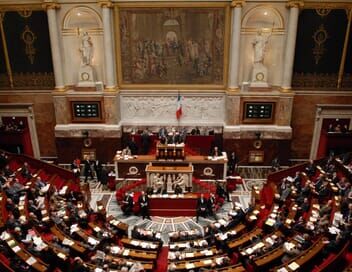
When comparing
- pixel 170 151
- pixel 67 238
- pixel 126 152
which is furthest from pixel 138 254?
pixel 126 152

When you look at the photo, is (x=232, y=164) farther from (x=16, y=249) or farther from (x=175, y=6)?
(x=16, y=249)

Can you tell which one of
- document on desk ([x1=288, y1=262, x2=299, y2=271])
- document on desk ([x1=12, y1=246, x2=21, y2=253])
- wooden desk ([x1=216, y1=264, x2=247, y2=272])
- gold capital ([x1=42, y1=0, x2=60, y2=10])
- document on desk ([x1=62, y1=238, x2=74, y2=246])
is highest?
gold capital ([x1=42, y1=0, x2=60, y2=10])

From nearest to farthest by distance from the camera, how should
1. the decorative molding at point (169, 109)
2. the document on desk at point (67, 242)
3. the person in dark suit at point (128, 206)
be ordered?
the document on desk at point (67, 242)
the person in dark suit at point (128, 206)
the decorative molding at point (169, 109)

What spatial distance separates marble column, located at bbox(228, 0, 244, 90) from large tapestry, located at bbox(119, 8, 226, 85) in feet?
1.98

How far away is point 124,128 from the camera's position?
22.6m

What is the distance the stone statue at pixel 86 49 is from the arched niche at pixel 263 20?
9136 mm

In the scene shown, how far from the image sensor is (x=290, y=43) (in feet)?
67.3

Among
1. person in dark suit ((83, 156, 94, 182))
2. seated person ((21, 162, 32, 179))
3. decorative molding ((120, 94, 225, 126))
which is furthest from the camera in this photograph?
decorative molding ((120, 94, 225, 126))

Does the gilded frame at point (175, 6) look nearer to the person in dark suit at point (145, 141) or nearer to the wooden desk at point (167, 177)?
the person in dark suit at point (145, 141)

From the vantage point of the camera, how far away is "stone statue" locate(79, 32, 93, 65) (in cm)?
2114

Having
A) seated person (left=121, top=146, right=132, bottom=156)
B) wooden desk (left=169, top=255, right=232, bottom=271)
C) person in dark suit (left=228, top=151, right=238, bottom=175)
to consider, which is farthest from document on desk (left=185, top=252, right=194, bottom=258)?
seated person (left=121, top=146, right=132, bottom=156)

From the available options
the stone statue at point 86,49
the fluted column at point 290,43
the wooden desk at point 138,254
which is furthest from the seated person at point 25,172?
the fluted column at point 290,43

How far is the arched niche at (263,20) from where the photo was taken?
20531 millimetres

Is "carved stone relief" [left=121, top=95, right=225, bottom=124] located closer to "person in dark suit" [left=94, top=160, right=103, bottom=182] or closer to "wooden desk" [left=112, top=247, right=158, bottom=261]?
"person in dark suit" [left=94, top=160, right=103, bottom=182]
